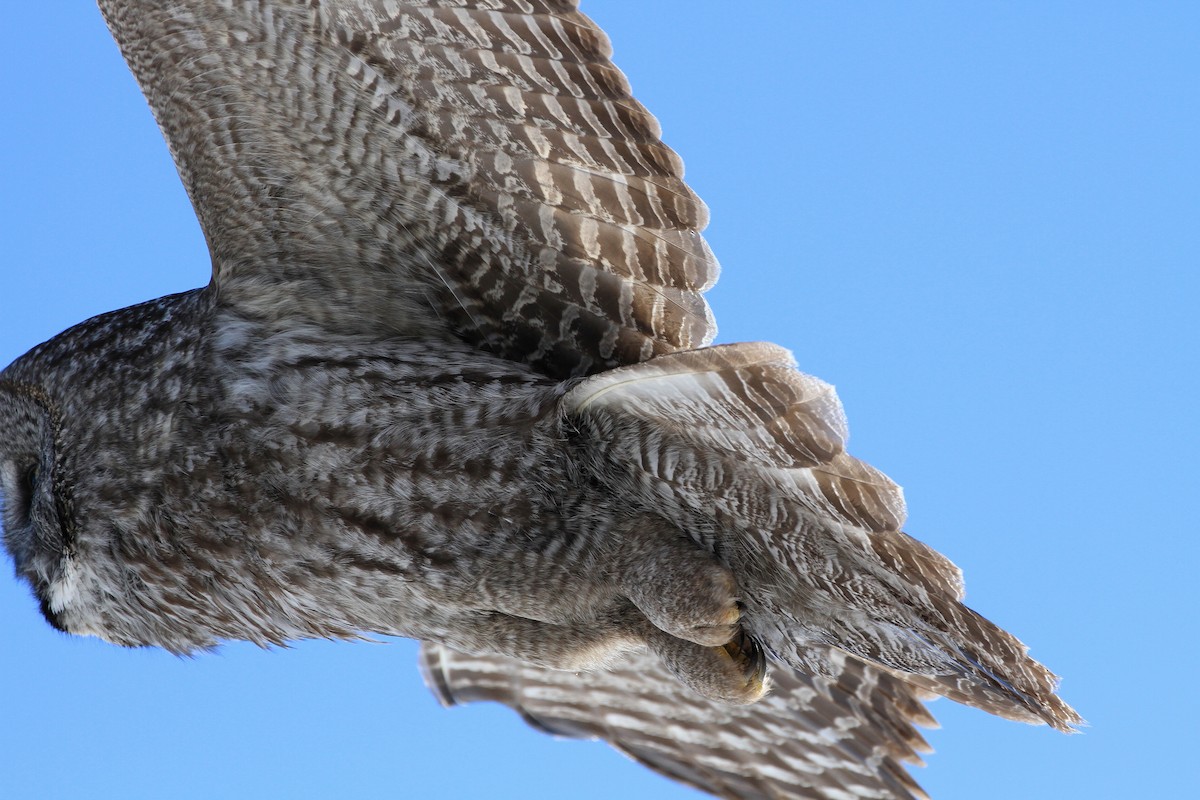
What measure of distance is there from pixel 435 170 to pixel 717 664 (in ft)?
4.23

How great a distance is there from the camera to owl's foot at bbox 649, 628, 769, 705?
133 inches

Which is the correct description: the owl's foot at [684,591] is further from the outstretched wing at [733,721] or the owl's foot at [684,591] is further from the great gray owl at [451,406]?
the outstretched wing at [733,721]

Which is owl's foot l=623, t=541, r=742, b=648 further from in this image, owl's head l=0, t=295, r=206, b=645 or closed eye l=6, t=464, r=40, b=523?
closed eye l=6, t=464, r=40, b=523

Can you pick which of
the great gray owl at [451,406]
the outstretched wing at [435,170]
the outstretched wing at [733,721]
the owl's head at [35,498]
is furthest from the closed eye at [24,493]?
the outstretched wing at [733,721]

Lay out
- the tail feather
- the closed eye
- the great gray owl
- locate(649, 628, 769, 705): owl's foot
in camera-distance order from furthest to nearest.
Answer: the closed eye, locate(649, 628, 769, 705): owl's foot, the great gray owl, the tail feather

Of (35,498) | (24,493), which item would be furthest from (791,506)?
(24,493)

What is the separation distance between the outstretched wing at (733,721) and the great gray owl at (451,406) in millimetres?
555

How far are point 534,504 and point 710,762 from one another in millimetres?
1475

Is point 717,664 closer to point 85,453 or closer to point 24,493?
point 85,453

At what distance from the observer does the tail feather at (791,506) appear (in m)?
2.74

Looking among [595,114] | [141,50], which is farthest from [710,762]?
[141,50]

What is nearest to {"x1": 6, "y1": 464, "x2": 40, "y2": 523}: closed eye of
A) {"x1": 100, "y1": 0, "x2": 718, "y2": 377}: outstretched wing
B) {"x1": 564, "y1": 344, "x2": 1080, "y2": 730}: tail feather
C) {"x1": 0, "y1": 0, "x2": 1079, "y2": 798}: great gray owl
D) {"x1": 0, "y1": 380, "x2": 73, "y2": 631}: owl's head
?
{"x1": 0, "y1": 380, "x2": 73, "y2": 631}: owl's head

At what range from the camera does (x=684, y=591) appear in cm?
312

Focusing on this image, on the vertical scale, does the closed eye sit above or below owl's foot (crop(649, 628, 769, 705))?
below
